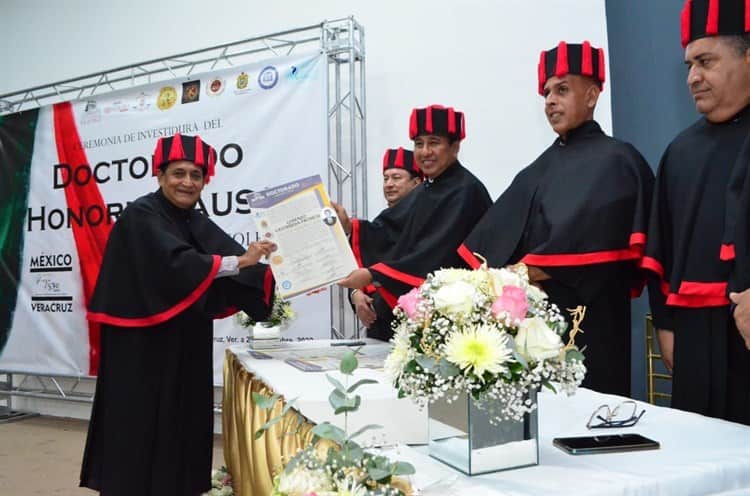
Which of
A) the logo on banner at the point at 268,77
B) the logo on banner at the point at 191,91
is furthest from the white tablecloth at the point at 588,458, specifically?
the logo on banner at the point at 191,91

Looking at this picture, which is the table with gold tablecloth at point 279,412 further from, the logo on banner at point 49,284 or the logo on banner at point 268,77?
the logo on banner at point 49,284

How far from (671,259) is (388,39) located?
11.6 feet

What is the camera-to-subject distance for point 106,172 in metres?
5.82

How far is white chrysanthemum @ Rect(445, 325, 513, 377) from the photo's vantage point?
1.06 metres

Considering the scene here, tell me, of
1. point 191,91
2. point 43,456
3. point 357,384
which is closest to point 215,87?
point 191,91

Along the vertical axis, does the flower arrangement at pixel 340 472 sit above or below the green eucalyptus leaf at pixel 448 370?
below

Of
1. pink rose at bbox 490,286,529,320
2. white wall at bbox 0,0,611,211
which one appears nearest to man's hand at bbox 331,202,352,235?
white wall at bbox 0,0,611,211

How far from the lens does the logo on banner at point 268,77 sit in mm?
5020

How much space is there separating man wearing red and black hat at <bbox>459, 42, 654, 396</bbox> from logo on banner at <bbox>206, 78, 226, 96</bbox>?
3.17 meters

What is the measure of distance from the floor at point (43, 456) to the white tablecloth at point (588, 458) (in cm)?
341

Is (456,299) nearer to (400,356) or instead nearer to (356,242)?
(400,356)

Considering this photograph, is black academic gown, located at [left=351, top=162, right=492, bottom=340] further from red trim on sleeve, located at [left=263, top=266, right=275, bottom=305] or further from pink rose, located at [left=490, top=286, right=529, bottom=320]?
pink rose, located at [left=490, top=286, right=529, bottom=320]

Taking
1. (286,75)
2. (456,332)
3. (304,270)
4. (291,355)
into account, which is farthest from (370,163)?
(456,332)

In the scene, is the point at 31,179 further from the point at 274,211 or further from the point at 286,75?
the point at 274,211
